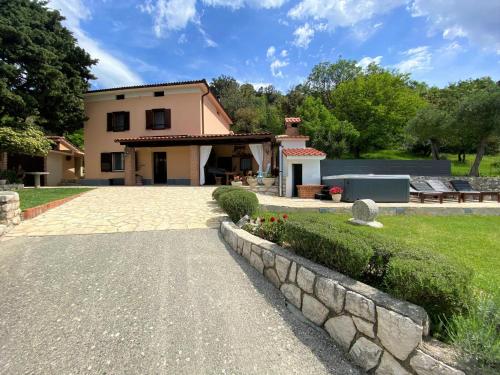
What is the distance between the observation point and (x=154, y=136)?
17922 millimetres

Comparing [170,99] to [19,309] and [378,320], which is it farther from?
[378,320]

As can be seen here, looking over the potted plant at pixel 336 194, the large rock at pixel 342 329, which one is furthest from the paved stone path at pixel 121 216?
the potted plant at pixel 336 194

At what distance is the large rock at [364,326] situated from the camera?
226cm

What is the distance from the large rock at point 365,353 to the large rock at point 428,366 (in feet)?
0.96

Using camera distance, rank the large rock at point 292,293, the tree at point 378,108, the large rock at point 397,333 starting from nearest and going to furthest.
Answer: the large rock at point 397,333, the large rock at point 292,293, the tree at point 378,108

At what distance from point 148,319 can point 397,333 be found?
2444 mm

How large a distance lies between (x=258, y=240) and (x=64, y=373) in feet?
9.39

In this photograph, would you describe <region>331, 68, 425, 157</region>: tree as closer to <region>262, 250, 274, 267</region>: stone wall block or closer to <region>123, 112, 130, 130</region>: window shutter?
<region>123, 112, 130, 130</region>: window shutter

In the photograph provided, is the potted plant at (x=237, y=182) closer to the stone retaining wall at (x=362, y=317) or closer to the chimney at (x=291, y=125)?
the chimney at (x=291, y=125)

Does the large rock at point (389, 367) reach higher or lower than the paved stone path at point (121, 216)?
lower

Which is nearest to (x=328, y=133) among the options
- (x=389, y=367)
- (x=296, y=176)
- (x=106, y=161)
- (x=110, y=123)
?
(x=296, y=176)

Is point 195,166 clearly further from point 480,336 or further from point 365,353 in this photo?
point 480,336

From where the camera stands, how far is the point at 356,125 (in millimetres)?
27609

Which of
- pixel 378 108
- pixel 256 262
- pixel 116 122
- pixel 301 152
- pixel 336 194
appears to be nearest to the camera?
pixel 256 262
